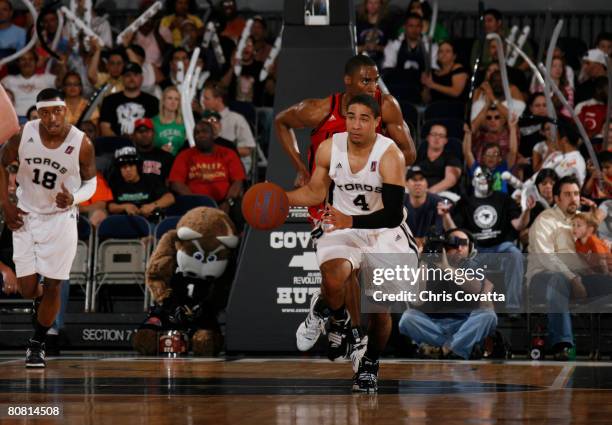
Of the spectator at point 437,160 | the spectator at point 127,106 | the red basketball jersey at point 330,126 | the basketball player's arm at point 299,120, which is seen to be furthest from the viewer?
the spectator at point 127,106

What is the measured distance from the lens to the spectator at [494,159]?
13094 mm

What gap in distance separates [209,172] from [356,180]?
19.8 ft

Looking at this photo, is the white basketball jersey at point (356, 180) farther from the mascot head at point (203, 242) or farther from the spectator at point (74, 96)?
the spectator at point (74, 96)

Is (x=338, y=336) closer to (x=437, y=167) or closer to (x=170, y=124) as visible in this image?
(x=437, y=167)

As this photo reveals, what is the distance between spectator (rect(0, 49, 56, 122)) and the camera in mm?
15906

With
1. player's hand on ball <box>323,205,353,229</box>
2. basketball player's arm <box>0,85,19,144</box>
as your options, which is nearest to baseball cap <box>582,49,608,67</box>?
player's hand on ball <box>323,205,353,229</box>

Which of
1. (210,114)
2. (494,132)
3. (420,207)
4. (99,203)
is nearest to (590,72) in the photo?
(494,132)

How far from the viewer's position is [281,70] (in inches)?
456

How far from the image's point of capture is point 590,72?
611 inches

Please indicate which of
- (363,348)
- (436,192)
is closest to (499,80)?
(436,192)

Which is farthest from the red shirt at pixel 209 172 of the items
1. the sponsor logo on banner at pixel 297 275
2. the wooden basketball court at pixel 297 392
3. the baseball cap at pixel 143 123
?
the wooden basketball court at pixel 297 392

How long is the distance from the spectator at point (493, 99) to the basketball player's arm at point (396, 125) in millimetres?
5325

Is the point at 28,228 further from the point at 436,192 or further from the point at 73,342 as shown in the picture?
the point at 436,192

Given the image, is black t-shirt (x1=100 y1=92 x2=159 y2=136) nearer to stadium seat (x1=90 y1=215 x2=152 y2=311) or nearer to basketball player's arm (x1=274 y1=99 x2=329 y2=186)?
stadium seat (x1=90 y1=215 x2=152 y2=311)
